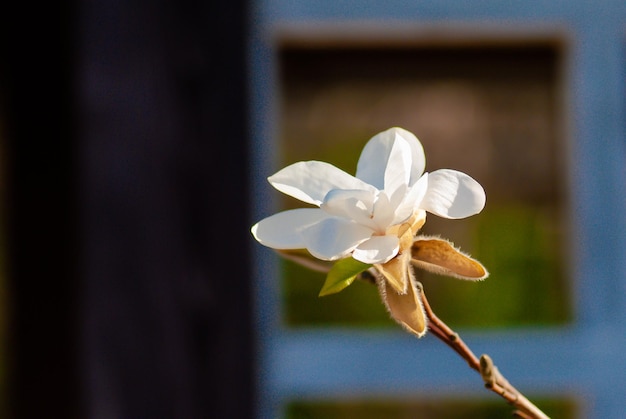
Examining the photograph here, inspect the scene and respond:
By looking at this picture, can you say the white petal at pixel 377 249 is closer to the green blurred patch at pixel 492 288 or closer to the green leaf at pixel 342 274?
the green leaf at pixel 342 274

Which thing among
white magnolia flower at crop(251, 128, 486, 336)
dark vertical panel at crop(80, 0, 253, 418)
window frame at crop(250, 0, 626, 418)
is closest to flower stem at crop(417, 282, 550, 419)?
white magnolia flower at crop(251, 128, 486, 336)

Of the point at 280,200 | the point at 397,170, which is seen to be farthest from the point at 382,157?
the point at 280,200

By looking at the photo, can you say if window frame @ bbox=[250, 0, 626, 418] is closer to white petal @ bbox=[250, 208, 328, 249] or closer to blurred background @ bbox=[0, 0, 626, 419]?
blurred background @ bbox=[0, 0, 626, 419]

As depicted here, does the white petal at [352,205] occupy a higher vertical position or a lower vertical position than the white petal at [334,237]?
higher

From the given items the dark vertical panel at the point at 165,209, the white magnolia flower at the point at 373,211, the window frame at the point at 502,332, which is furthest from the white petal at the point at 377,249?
the window frame at the point at 502,332

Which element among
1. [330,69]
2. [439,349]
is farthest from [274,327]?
[330,69]

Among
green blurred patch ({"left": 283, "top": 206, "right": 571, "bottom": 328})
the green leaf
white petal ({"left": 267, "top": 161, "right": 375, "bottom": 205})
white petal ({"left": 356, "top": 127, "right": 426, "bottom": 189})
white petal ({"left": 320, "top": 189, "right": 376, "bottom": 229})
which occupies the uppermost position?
white petal ({"left": 356, "top": 127, "right": 426, "bottom": 189})
